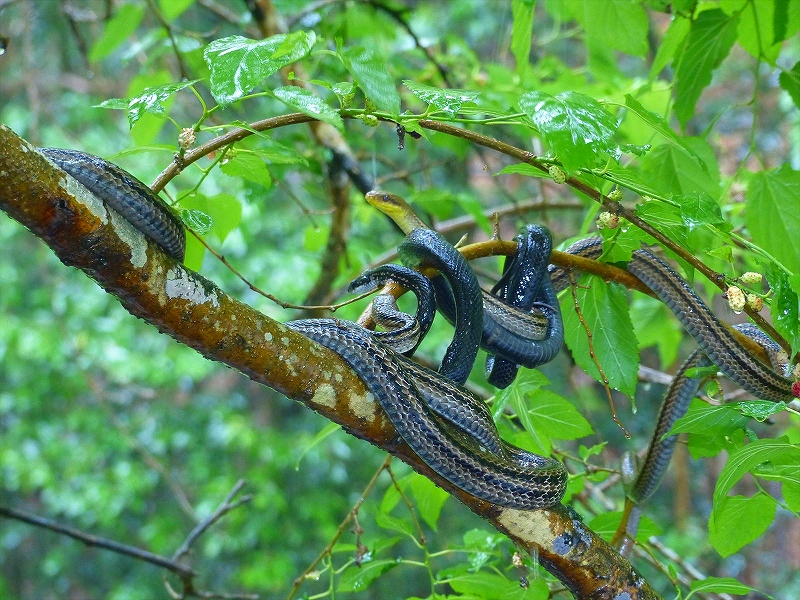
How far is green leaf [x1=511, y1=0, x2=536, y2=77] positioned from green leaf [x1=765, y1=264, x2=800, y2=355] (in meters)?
0.82

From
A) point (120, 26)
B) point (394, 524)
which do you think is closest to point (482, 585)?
point (394, 524)

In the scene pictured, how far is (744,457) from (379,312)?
70 cm

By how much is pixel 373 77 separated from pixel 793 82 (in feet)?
3.69

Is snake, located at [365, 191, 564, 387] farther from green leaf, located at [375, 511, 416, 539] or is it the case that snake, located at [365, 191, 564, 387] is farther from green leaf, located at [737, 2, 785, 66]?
green leaf, located at [737, 2, 785, 66]

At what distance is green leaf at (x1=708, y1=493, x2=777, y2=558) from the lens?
146cm

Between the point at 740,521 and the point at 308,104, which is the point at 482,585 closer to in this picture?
the point at 740,521

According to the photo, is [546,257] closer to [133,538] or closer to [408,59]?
[408,59]

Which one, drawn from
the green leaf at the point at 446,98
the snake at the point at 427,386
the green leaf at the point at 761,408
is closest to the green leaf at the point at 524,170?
the green leaf at the point at 446,98

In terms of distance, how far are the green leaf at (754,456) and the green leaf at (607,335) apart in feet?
1.09

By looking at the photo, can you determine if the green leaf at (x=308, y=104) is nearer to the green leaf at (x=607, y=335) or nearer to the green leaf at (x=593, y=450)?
the green leaf at (x=607, y=335)

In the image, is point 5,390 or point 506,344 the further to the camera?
point 5,390

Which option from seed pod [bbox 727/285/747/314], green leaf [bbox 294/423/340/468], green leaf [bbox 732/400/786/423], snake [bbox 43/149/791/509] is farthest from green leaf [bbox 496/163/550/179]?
Result: green leaf [bbox 294/423/340/468]

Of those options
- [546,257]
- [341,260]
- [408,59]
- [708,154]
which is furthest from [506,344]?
[408,59]

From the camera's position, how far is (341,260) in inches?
128
